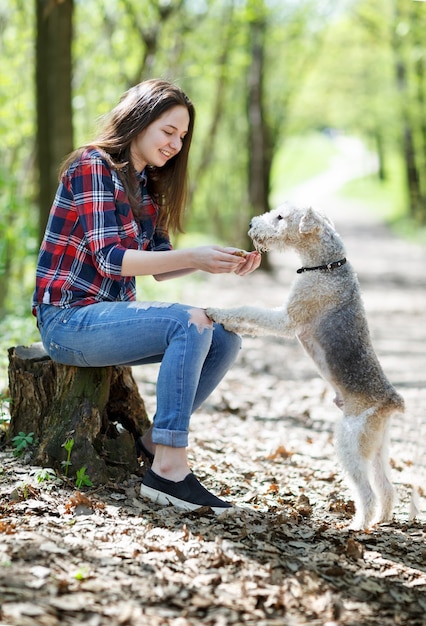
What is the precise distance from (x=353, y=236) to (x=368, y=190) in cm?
1954

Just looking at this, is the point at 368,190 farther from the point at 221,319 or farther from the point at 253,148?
the point at 221,319

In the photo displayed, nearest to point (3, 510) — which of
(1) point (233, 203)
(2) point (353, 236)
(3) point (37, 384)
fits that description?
(3) point (37, 384)

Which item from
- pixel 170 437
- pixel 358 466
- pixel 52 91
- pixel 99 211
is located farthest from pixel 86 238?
pixel 52 91

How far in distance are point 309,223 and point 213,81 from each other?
20.2 m

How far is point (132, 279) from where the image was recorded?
14.2 feet

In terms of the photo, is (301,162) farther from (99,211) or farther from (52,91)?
→ (99,211)

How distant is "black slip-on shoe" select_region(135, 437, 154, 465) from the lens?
432 centimetres

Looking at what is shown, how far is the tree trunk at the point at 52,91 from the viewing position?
7.61 metres

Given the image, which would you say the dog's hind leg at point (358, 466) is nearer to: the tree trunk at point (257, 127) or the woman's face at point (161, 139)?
the woman's face at point (161, 139)

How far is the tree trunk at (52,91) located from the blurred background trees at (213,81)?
0.01 meters

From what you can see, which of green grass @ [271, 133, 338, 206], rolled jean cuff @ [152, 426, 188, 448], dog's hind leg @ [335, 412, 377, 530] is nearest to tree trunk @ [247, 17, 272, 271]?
dog's hind leg @ [335, 412, 377, 530]

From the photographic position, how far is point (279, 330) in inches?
172

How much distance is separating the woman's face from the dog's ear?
861mm

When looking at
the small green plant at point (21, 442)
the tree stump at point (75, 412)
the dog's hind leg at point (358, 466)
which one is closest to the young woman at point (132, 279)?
the tree stump at point (75, 412)
